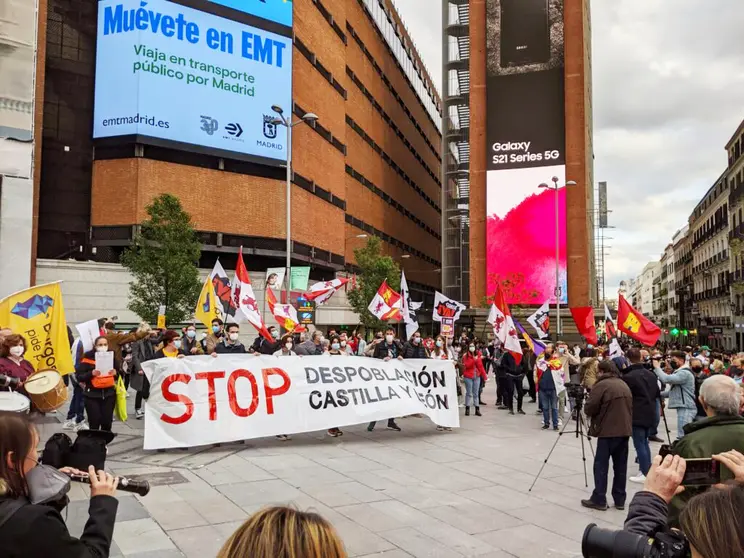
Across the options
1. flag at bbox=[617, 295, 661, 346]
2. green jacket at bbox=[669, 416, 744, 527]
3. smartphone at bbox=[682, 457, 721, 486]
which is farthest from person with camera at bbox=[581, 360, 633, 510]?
flag at bbox=[617, 295, 661, 346]

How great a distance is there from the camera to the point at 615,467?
304 inches

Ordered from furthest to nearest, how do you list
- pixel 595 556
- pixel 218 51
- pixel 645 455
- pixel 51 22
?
pixel 218 51 → pixel 51 22 → pixel 645 455 → pixel 595 556

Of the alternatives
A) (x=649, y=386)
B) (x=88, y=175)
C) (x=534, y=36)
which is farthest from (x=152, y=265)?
(x=534, y=36)

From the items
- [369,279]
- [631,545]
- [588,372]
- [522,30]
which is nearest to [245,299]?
[588,372]

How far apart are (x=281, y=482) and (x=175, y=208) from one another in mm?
20817

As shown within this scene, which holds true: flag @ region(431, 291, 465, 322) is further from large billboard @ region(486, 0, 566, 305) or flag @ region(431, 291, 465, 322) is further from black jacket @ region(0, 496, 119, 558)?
large billboard @ region(486, 0, 566, 305)

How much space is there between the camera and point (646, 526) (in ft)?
8.38

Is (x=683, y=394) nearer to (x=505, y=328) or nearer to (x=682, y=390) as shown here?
(x=682, y=390)

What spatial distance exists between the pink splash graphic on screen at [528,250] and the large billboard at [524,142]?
8 cm

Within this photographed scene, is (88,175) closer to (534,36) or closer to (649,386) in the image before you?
(649,386)

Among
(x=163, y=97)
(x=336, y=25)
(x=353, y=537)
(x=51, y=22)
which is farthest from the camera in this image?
(x=336, y=25)

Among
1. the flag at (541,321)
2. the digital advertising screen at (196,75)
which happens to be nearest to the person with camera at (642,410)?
the flag at (541,321)

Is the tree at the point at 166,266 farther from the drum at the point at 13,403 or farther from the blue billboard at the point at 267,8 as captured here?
the drum at the point at 13,403

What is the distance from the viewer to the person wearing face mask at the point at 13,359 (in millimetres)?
7539
